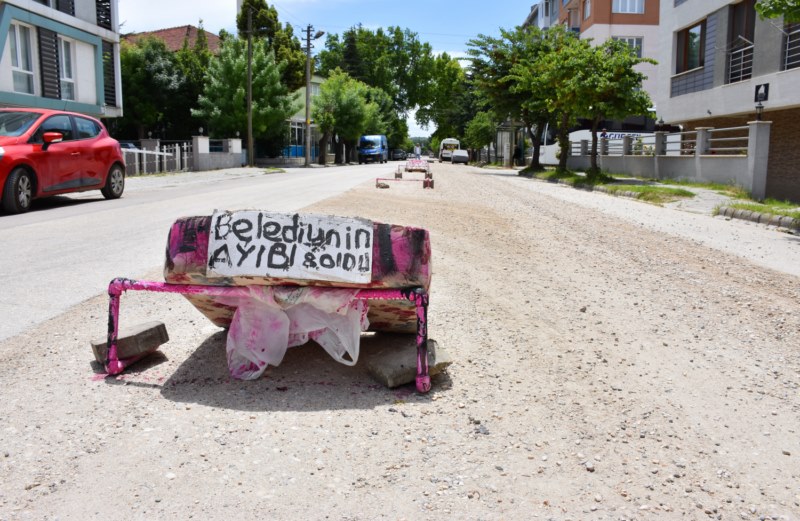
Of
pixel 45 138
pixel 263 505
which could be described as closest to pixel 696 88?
pixel 45 138

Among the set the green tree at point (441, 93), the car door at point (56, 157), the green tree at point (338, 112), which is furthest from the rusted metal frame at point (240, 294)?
the green tree at point (441, 93)

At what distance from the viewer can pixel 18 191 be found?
11.9 meters

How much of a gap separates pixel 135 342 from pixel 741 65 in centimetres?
2301

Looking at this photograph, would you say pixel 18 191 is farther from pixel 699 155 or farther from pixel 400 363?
pixel 699 155

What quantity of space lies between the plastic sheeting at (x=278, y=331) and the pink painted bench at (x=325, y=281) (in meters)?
0.15

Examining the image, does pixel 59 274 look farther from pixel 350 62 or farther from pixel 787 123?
pixel 350 62

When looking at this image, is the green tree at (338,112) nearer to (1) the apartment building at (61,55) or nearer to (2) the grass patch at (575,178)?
(2) the grass patch at (575,178)

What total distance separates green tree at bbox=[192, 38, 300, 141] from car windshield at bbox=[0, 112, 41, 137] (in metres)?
28.1

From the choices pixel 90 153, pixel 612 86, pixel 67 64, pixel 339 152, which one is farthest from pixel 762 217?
pixel 339 152

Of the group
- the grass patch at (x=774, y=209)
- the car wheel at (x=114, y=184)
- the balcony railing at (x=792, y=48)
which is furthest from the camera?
the balcony railing at (x=792, y=48)

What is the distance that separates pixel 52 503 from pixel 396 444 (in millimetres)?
1423

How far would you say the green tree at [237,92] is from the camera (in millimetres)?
40438

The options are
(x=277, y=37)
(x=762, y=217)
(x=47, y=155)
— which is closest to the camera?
(x=47, y=155)

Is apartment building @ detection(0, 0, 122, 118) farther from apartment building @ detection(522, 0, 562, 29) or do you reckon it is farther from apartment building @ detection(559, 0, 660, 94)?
apartment building @ detection(522, 0, 562, 29)
